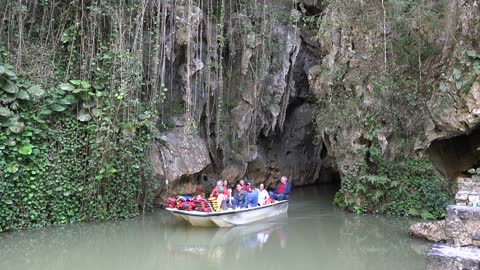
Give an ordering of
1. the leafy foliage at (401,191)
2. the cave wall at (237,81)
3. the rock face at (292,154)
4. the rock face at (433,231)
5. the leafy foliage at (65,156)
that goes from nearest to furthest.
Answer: the rock face at (433,231) → the leafy foliage at (65,156) → the leafy foliage at (401,191) → the cave wall at (237,81) → the rock face at (292,154)

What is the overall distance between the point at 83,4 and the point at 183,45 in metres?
3.25

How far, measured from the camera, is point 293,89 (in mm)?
18047

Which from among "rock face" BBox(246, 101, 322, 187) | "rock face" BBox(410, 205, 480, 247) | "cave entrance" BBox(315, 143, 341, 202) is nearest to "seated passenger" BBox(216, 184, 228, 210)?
"rock face" BBox(246, 101, 322, 187)

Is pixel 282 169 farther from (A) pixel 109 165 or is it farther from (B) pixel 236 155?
(A) pixel 109 165

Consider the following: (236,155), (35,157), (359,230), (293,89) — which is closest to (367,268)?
(359,230)

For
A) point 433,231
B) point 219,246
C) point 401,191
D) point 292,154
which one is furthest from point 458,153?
point 219,246

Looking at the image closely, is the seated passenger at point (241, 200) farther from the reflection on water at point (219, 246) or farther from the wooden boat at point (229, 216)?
the reflection on water at point (219, 246)

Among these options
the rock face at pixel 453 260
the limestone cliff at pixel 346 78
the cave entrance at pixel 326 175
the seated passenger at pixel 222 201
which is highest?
the limestone cliff at pixel 346 78

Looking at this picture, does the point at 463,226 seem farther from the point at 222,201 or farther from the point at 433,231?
the point at 222,201

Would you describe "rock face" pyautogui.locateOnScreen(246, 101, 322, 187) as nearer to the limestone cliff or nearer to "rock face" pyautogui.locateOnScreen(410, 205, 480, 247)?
the limestone cliff

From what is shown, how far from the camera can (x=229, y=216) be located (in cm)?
1096

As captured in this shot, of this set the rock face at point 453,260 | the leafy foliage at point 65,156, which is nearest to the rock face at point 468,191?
the rock face at point 453,260

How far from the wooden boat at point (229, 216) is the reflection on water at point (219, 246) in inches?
7.6

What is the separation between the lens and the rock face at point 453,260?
4582 millimetres
